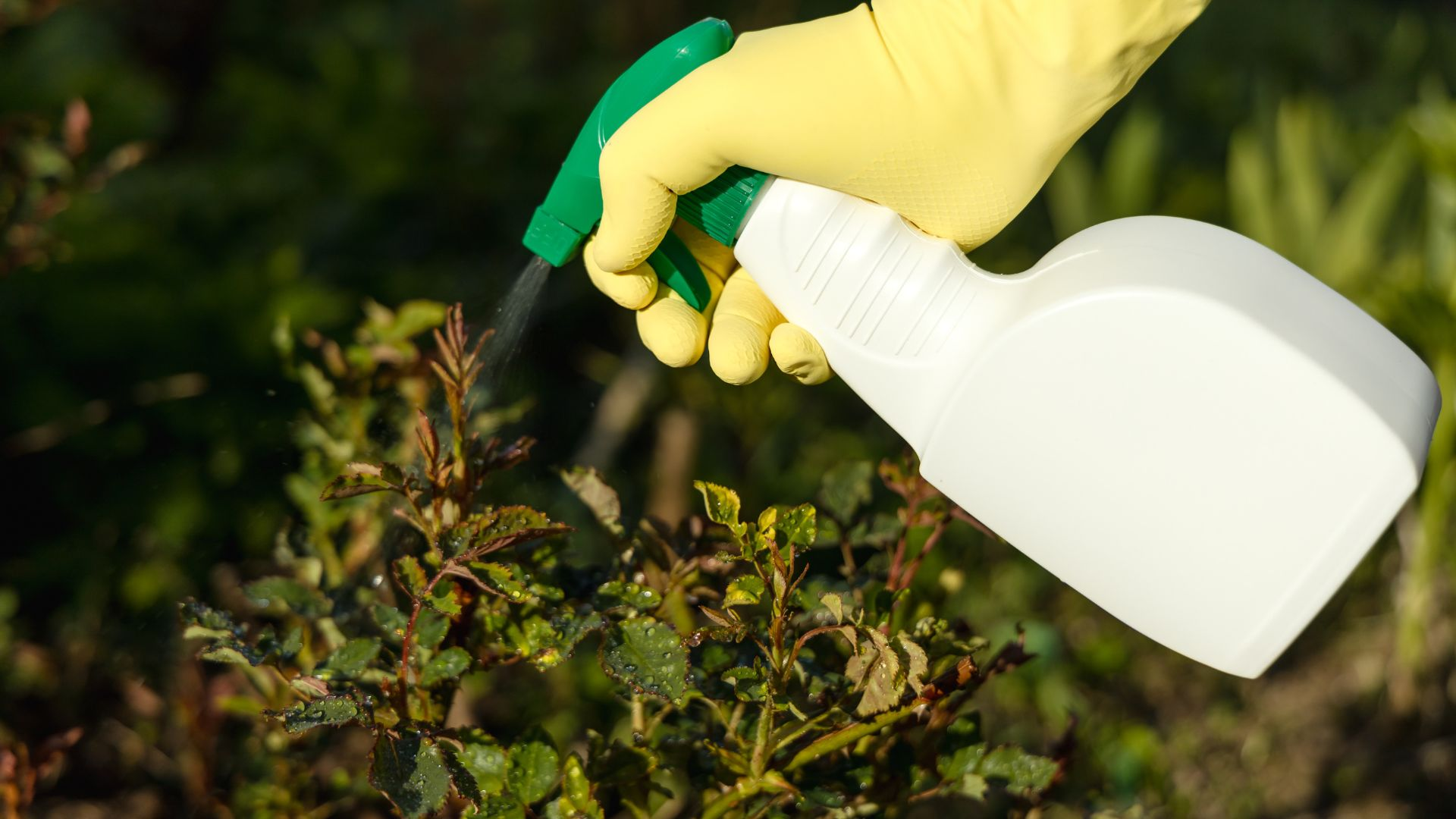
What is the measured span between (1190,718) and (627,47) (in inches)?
81.0

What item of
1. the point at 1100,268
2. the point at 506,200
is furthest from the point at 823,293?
the point at 506,200

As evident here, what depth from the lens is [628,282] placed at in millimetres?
733

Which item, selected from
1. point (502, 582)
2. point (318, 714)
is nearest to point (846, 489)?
point (502, 582)

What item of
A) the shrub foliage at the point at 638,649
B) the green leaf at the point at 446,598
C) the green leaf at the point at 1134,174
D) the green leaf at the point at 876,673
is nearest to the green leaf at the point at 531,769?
the shrub foliage at the point at 638,649

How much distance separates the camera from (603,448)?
183cm

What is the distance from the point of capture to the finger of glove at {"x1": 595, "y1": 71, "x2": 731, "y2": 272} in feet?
2.12

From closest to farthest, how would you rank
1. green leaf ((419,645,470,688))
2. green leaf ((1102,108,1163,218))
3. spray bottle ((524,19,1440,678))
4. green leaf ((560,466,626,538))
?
1. spray bottle ((524,19,1440,678))
2. green leaf ((419,645,470,688))
3. green leaf ((560,466,626,538))
4. green leaf ((1102,108,1163,218))

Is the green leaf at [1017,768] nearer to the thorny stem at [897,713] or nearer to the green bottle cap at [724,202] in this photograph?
the thorny stem at [897,713]

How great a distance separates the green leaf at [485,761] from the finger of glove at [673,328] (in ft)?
0.94

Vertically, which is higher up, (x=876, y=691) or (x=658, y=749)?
(x=876, y=691)

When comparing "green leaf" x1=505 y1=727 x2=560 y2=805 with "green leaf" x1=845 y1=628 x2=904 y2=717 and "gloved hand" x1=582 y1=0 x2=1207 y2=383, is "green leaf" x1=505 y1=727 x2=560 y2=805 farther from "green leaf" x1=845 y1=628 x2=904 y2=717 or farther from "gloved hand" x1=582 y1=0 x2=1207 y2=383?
"gloved hand" x1=582 y1=0 x2=1207 y2=383

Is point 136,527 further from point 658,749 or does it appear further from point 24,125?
point 658,749

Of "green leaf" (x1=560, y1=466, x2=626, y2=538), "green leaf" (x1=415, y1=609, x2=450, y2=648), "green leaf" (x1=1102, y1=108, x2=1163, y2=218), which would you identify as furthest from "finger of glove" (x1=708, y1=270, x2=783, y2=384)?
"green leaf" (x1=1102, y1=108, x2=1163, y2=218)

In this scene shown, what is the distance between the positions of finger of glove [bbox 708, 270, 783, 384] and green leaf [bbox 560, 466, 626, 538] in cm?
15
